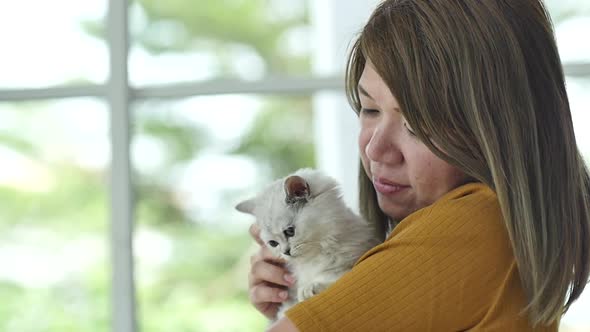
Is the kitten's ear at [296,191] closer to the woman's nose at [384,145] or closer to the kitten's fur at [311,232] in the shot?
the kitten's fur at [311,232]

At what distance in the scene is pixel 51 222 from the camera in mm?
2705

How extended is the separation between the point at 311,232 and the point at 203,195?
48.3 inches

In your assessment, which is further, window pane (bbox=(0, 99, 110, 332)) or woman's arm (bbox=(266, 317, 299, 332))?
window pane (bbox=(0, 99, 110, 332))

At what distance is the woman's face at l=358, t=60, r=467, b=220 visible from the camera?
1351 mm

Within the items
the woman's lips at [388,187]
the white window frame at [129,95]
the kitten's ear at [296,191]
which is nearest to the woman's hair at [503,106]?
the woman's lips at [388,187]

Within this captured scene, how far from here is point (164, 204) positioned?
2.64 meters

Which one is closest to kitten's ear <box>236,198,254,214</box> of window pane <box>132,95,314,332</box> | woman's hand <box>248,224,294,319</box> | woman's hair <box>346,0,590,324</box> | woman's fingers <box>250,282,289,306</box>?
woman's hand <box>248,224,294,319</box>

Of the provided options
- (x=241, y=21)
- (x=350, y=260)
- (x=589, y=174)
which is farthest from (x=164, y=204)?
(x=589, y=174)

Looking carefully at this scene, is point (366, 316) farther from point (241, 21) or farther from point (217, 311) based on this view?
point (241, 21)

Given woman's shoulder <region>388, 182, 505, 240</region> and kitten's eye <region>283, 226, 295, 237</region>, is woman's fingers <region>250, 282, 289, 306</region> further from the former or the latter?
woman's shoulder <region>388, 182, 505, 240</region>

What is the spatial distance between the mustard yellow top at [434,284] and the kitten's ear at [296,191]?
0.93 feet

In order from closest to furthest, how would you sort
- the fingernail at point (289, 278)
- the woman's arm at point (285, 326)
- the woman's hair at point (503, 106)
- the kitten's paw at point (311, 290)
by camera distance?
1. the woman's arm at point (285, 326)
2. the woman's hair at point (503, 106)
3. the kitten's paw at point (311, 290)
4. the fingernail at point (289, 278)

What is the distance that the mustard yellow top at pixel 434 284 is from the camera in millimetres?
1168

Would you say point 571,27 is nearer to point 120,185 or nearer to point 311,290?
point 120,185
